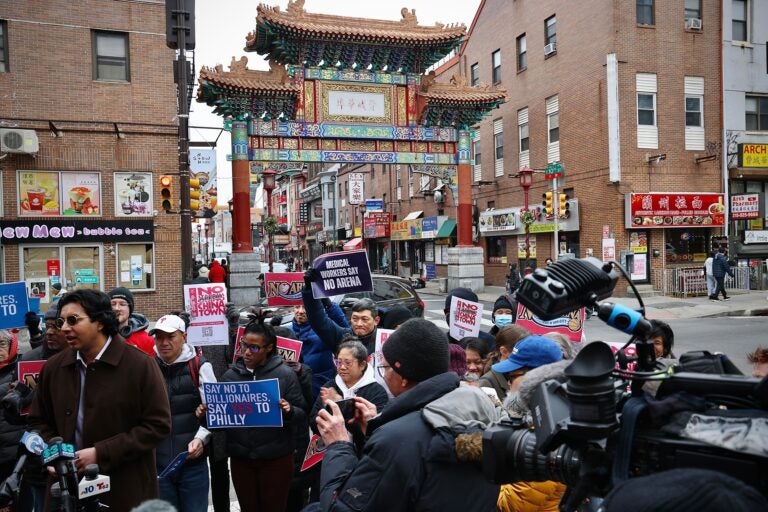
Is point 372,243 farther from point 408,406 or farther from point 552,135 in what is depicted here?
point 408,406

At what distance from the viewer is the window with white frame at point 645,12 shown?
2288 centimetres

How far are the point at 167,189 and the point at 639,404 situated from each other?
467 inches

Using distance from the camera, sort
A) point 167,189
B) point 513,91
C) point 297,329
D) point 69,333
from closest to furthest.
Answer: point 69,333 < point 297,329 < point 167,189 < point 513,91

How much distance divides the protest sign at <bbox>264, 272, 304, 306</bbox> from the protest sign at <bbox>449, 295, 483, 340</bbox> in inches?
79.7

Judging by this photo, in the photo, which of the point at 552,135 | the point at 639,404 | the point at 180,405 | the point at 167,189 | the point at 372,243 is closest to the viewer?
the point at 639,404

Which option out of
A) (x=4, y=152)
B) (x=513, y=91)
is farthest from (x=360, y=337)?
(x=513, y=91)

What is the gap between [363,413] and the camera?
8.64ft

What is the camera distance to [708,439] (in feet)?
4.12

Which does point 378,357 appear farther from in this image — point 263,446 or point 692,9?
point 692,9

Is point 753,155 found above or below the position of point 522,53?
below

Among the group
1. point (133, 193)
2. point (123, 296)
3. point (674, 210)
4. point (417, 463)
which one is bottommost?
point (417, 463)

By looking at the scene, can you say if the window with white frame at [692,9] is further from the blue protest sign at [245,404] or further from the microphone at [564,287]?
the microphone at [564,287]

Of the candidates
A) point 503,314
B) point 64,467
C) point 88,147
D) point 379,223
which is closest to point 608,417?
point 64,467

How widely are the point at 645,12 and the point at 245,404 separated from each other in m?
24.6
